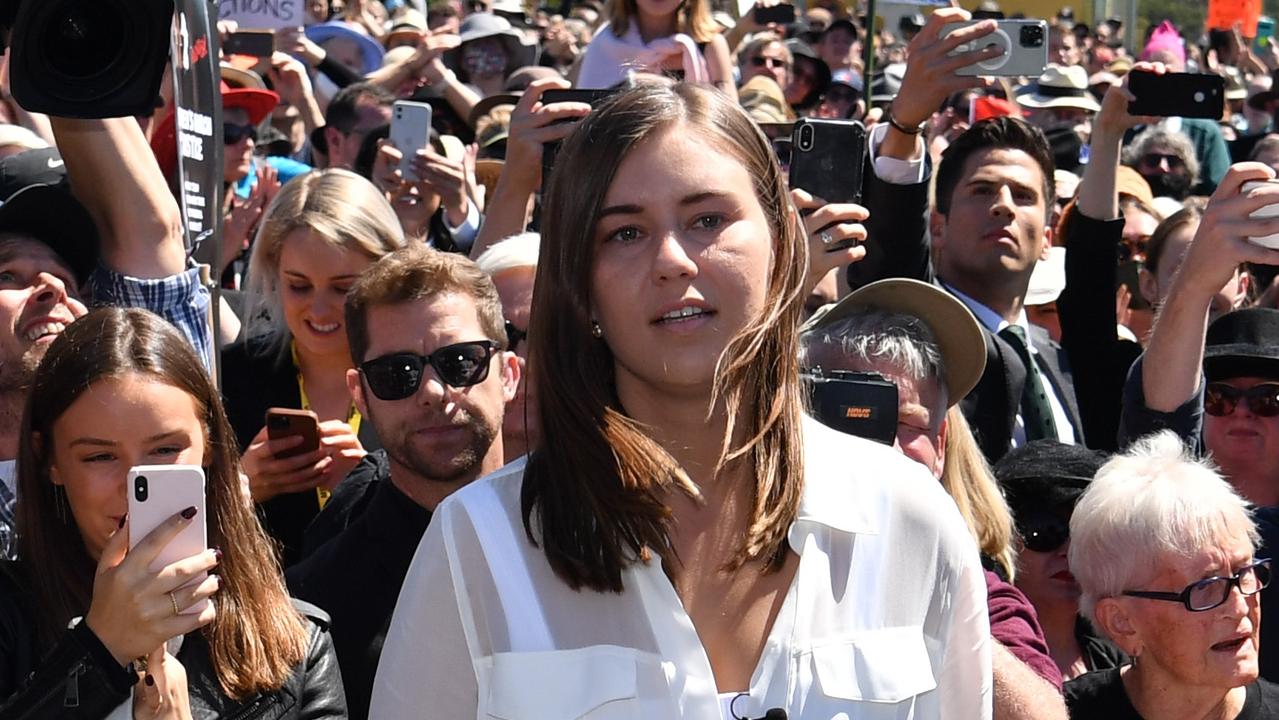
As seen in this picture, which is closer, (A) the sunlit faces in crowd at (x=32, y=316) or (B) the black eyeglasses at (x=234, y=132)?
(A) the sunlit faces in crowd at (x=32, y=316)

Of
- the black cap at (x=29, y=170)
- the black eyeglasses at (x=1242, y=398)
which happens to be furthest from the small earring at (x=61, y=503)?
the black eyeglasses at (x=1242, y=398)

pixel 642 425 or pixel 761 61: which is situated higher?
pixel 642 425

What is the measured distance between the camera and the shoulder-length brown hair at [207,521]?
3000 mm

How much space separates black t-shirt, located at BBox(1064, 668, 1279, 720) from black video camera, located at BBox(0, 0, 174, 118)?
89.6 inches

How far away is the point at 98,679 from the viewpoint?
8.70 feet

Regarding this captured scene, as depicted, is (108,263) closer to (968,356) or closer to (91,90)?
(91,90)

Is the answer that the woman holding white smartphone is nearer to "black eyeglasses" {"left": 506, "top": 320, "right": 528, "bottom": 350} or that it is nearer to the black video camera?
the black video camera

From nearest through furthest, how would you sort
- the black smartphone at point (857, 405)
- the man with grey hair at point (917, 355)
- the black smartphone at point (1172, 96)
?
the black smartphone at point (857, 405)
the man with grey hair at point (917, 355)
the black smartphone at point (1172, 96)

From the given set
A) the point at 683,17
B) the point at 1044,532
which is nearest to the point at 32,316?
the point at 1044,532

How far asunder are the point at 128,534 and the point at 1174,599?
83.2 inches

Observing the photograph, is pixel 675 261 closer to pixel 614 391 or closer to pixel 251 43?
pixel 614 391

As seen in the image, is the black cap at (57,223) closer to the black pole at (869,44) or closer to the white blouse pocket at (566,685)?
the white blouse pocket at (566,685)

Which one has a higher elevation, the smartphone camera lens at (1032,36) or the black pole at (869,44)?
the smartphone camera lens at (1032,36)

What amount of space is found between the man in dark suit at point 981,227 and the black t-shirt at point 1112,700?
0.94 m
